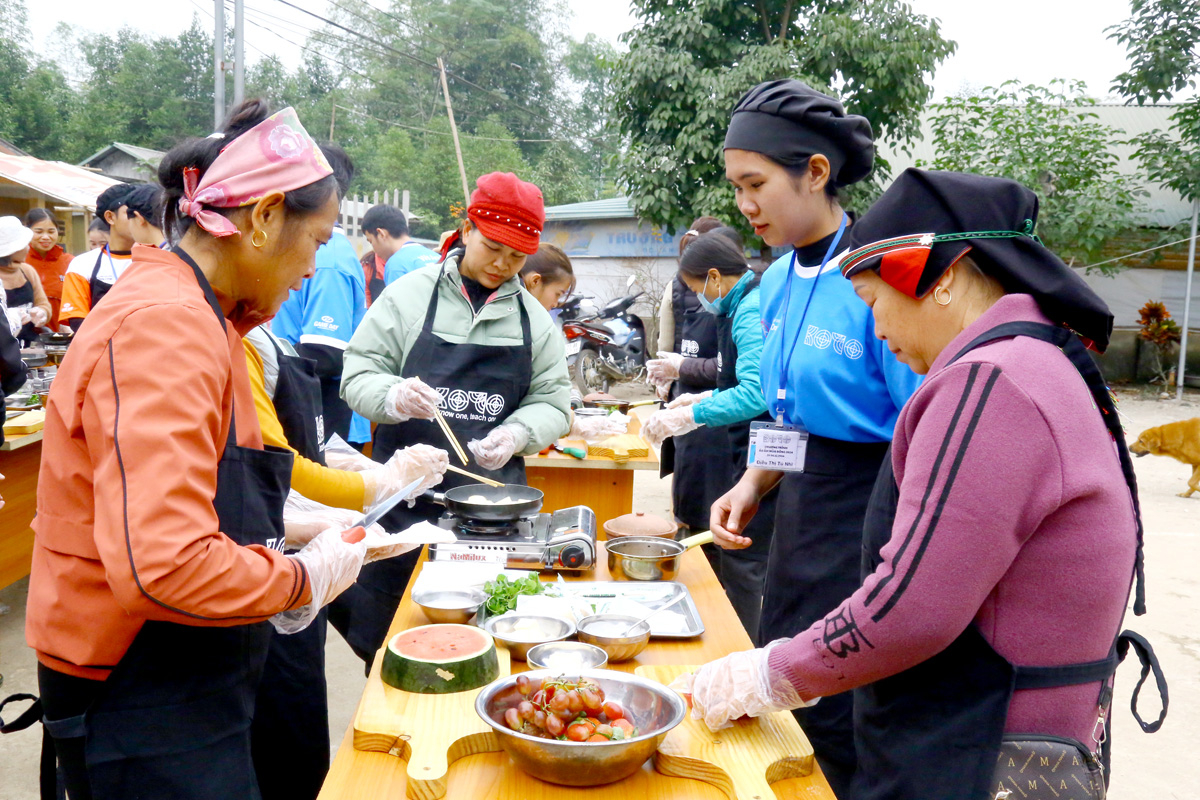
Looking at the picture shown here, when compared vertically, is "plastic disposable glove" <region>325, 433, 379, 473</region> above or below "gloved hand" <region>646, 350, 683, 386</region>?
below

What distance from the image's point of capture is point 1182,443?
25.7ft

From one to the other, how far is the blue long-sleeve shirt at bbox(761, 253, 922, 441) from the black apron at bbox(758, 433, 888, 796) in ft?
0.23

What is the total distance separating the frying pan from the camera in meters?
2.57

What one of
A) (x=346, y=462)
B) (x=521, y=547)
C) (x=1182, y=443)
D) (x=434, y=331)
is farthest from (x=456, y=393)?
(x=1182, y=443)

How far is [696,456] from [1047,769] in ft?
11.4

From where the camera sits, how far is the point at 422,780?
1.38 metres

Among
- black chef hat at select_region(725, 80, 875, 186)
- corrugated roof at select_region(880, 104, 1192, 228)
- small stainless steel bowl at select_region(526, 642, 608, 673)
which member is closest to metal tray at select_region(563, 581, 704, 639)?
small stainless steel bowl at select_region(526, 642, 608, 673)

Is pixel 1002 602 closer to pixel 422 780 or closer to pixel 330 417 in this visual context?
pixel 422 780

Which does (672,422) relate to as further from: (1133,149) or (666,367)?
(1133,149)

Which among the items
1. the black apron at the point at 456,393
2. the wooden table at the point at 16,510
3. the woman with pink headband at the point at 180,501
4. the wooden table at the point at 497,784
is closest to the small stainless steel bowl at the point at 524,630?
the wooden table at the point at 497,784

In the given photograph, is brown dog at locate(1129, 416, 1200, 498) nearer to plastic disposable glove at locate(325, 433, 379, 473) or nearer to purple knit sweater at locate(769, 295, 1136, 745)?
plastic disposable glove at locate(325, 433, 379, 473)

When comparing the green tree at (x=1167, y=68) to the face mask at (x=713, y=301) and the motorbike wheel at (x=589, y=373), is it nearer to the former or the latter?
the motorbike wheel at (x=589, y=373)

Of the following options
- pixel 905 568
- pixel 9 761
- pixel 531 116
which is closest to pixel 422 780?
pixel 905 568

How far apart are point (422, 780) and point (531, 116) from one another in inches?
1441
